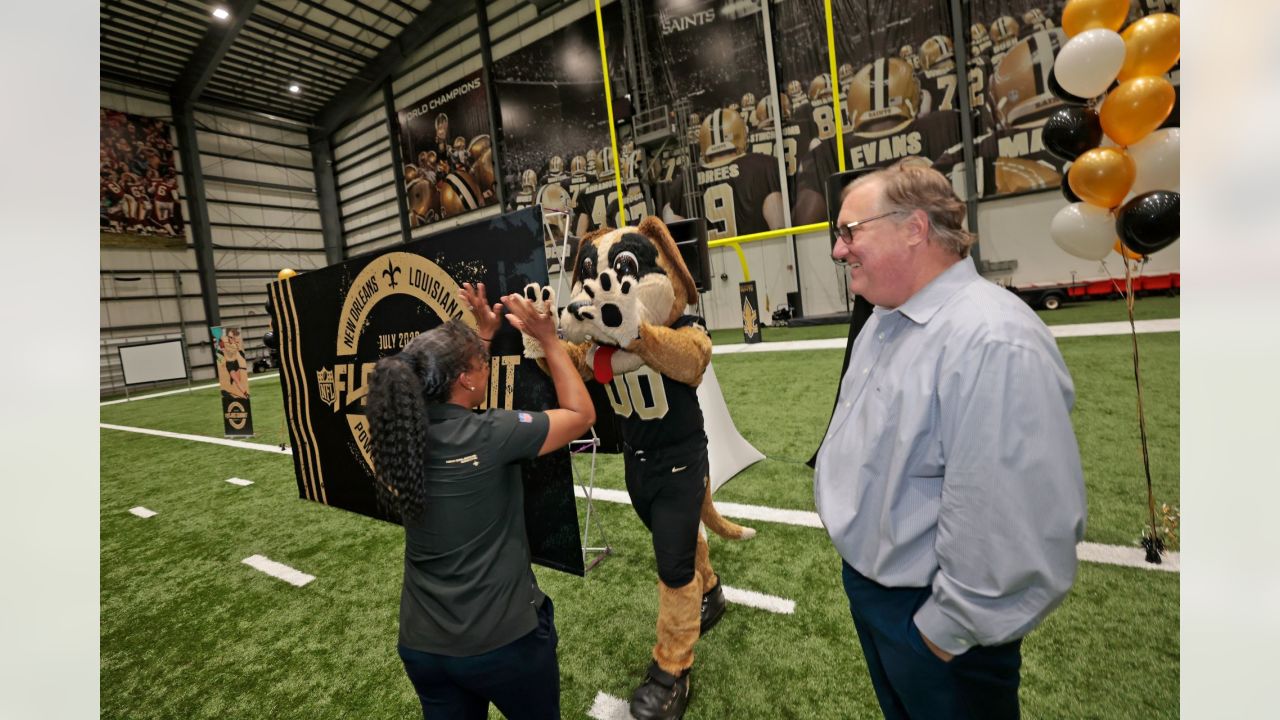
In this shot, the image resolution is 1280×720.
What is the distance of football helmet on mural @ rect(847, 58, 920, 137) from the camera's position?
11.9m

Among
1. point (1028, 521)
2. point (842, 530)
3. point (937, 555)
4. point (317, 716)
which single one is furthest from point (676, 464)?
point (317, 716)

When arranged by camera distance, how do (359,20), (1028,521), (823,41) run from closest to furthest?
(1028,521)
(823,41)
(359,20)

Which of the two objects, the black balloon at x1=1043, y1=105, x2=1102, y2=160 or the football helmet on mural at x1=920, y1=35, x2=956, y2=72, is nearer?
the black balloon at x1=1043, y1=105, x2=1102, y2=160

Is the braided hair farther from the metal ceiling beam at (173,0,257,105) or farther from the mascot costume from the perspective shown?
the metal ceiling beam at (173,0,257,105)

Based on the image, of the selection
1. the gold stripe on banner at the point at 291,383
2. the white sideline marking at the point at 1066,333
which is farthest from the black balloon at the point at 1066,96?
the white sideline marking at the point at 1066,333

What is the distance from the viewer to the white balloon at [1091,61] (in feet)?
8.34

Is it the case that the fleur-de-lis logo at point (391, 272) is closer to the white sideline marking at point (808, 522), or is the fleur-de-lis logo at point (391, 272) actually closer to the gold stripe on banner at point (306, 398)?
the gold stripe on banner at point (306, 398)

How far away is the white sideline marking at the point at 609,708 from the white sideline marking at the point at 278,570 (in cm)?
233

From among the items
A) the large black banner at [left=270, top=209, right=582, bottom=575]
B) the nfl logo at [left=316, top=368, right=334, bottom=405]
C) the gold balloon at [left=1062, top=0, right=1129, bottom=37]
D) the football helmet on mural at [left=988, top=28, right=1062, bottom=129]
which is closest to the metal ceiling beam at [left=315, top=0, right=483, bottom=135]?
→ the football helmet on mural at [left=988, top=28, right=1062, bottom=129]

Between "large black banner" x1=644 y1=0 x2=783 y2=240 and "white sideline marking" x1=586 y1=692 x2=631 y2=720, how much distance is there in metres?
12.9

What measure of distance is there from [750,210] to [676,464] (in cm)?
1282

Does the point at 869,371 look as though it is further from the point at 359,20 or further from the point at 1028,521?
the point at 359,20

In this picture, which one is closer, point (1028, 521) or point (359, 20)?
point (1028, 521)

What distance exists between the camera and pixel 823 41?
40.4 feet
